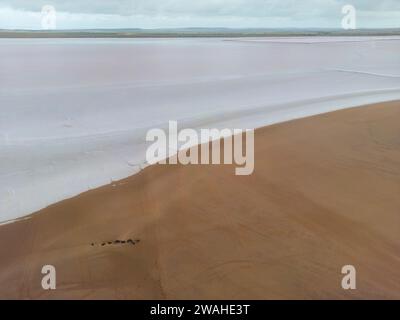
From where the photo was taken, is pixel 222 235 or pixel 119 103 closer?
pixel 222 235

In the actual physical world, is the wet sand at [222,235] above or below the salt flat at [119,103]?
below

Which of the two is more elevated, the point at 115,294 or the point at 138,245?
the point at 138,245

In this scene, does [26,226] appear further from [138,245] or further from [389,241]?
[389,241]

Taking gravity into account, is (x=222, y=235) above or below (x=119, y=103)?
below

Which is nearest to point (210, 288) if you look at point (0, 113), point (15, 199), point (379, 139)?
point (15, 199)

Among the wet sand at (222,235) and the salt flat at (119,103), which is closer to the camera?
the wet sand at (222,235)
